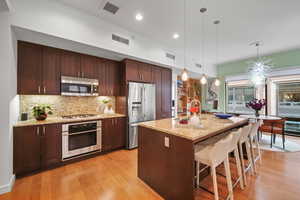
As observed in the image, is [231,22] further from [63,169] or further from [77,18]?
[63,169]

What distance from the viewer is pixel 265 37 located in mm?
3561

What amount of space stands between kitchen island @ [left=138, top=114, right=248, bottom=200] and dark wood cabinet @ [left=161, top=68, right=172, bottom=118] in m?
2.33

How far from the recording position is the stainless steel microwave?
2.89 metres

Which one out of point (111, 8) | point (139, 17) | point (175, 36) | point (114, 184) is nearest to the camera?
point (114, 184)

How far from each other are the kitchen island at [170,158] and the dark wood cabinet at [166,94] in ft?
7.63

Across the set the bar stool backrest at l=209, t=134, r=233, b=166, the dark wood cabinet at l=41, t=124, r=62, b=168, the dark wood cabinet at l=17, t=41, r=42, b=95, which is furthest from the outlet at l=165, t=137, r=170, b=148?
the dark wood cabinet at l=17, t=41, r=42, b=95

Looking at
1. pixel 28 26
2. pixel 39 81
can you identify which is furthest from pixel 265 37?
pixel 39 81

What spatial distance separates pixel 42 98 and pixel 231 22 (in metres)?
4.57

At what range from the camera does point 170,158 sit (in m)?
1.66

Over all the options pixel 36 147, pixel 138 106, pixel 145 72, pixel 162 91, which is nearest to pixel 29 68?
pixel 36 147

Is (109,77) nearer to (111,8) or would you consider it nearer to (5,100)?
(111,8)

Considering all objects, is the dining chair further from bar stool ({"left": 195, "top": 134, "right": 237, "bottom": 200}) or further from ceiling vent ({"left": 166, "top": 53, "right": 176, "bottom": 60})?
ceiling vent ({"left": 166, "top": 53, "right": 176, "bottom": 60})

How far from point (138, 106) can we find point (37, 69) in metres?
2.36

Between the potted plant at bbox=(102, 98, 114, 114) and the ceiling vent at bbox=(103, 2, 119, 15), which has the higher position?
the ceiling vent at bbox=(103, 2, 119, 15)
